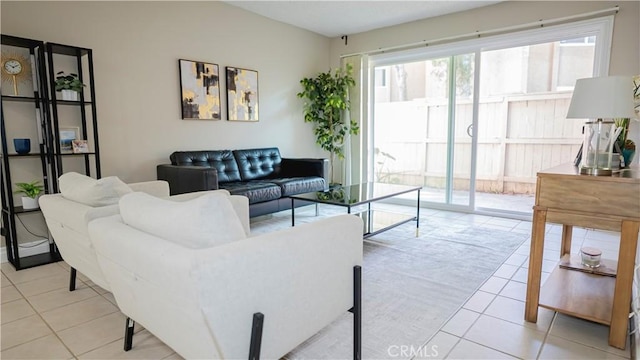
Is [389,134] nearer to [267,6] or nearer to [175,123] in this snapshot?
[267,6]

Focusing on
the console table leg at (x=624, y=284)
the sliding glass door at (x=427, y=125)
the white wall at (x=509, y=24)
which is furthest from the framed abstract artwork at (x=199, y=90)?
the console table leg at (x=624, y=284)

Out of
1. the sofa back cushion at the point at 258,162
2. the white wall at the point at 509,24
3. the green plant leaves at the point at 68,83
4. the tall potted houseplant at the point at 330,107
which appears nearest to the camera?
the green plant leaves at the point at 68,83

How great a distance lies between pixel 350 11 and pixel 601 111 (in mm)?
3293

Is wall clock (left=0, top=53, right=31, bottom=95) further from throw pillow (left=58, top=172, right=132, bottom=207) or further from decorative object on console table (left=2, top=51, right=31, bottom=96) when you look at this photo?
throw pillow (left=58, top=172, right=132, bottom=207)

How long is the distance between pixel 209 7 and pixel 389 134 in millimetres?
3002

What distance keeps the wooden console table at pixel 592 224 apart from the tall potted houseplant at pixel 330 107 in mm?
3561

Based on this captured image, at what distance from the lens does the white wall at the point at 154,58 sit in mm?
3043

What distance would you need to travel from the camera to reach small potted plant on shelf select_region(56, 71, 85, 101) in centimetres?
282

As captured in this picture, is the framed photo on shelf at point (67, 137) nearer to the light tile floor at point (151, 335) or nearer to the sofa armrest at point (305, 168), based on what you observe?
the light tile floor at point (151, 335)

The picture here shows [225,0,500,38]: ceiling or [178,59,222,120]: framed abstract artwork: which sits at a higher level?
[225,0,500,38]: ceiling

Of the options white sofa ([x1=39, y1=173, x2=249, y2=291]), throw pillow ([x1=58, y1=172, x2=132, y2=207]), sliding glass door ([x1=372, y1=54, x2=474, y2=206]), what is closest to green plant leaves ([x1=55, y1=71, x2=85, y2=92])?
white sofa ([x1=39, y1=173, x2=249, y2=291])

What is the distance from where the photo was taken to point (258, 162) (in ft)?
14.5

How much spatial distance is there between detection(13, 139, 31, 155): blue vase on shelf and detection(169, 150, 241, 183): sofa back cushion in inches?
46.0

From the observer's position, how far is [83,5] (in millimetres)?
3072
